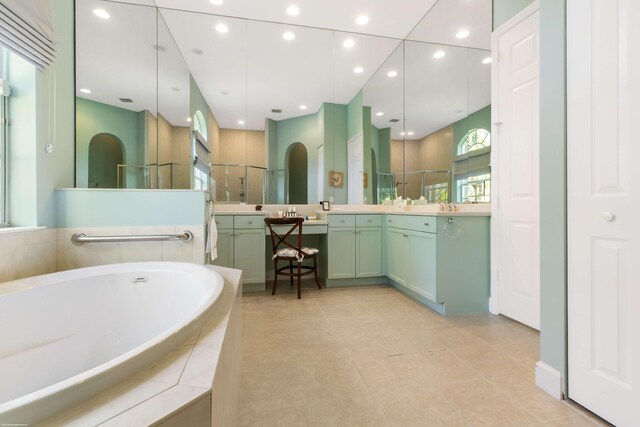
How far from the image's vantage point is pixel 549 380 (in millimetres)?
1309

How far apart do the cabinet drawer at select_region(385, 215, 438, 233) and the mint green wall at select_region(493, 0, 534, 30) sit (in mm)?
1748

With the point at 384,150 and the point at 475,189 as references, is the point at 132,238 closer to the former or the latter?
the point at 475,189

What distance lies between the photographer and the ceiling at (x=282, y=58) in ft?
8.17

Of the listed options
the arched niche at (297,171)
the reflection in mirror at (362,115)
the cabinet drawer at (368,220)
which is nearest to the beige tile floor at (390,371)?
the cabinet drawer at (368,220)

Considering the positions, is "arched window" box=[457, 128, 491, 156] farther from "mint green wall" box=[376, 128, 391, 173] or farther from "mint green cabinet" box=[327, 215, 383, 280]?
"mint green cabinet" box=[327, 215, 383, 280]

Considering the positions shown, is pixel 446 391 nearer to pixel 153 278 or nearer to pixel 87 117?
pixel 153 278

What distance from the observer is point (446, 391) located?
52.8 inches

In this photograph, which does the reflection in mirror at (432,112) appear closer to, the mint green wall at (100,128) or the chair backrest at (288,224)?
the chair backrest at (288,224)

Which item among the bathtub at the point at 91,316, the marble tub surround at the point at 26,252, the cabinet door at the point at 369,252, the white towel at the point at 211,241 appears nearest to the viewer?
the bathtub at the point at 91,316

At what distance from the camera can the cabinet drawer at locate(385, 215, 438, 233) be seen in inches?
92.2

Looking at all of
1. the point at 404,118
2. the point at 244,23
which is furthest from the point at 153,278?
the point at 404,118

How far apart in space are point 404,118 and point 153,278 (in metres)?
3.22

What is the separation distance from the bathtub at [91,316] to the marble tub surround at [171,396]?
1.7 inches

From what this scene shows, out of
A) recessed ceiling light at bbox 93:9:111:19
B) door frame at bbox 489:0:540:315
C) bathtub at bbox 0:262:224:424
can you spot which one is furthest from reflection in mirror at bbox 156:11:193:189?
door frame at bbox 489:0:540:315
